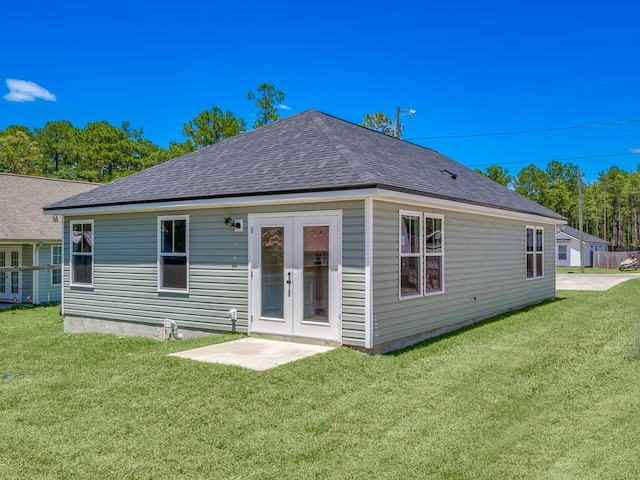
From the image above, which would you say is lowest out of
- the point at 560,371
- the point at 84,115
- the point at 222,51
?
the point at 560,371

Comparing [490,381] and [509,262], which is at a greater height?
[509,262]

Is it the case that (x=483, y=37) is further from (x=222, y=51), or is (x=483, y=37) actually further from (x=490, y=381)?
(x=490, y=381)

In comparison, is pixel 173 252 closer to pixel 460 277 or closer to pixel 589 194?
pixel 460 277

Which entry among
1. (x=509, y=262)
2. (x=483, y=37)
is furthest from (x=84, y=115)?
(x=509, y=262)

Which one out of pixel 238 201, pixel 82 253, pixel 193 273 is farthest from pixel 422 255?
pixel 82 253

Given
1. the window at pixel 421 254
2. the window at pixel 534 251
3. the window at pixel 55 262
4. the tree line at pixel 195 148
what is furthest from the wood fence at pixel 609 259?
the window at pixel 55 262

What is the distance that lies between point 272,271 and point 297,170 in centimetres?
171

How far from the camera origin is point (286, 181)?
7.76 m

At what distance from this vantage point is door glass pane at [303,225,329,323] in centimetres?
742

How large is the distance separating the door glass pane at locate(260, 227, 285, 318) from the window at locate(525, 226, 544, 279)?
26.8ft

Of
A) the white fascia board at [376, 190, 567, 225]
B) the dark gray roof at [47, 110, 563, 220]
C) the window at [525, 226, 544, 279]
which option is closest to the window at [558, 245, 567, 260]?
the window at [525, 226, 544, 279]

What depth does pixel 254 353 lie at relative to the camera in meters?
6.94

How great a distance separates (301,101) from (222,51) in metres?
8.41

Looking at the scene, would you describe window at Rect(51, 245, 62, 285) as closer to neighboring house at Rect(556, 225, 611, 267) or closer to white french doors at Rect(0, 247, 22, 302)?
white french doors at Rect(0, 247, 22, 302)
